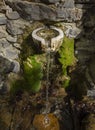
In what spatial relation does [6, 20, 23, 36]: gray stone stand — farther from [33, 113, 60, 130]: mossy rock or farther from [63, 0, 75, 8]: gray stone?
[33, 113, 60, 130]: mossy rock

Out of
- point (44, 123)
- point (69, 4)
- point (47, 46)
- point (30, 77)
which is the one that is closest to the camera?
point (44, 123)

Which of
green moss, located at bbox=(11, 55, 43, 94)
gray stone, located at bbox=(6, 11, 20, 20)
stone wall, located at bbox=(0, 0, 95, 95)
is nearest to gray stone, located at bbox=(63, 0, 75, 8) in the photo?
stone wall, located at bbox=(0, 0, 95, 95)

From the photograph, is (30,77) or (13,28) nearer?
(30,77)

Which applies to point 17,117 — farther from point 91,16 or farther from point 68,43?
point 91,16

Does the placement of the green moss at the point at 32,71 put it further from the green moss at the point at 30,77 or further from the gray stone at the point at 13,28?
the gray stone at the point at 13,28

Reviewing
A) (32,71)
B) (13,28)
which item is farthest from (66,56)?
(13,28)

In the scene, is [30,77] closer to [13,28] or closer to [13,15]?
[13,28]
